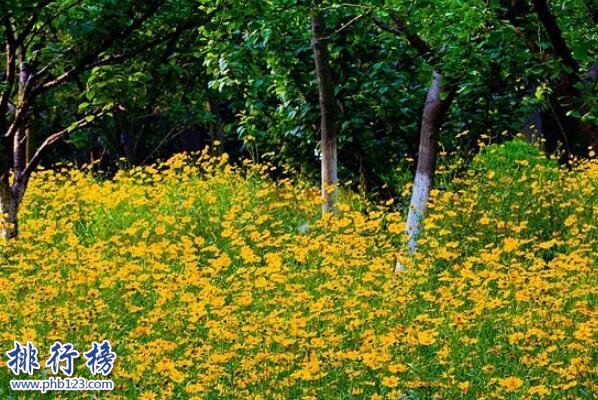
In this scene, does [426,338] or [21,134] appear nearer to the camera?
[426,338]

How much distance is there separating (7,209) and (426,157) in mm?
3923

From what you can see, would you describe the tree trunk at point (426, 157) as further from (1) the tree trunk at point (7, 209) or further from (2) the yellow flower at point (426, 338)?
(1) the tree trunk at point (7, 209)

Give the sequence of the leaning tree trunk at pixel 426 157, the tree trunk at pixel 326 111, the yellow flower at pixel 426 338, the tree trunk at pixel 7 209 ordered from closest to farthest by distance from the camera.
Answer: the yellow flower at pixel 426 338 → the leaning tree trunk at pixel 426 157 → the tree trunk at pixel 7 209 → the tree trunk at pixel 326 111

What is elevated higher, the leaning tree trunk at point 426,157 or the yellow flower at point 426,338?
the leaning tree trunk at point 426,157

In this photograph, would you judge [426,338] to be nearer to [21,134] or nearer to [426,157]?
[426,157]

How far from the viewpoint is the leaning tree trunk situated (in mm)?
7844

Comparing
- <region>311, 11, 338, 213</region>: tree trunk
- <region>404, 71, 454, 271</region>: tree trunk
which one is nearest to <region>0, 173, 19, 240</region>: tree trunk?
<region>311, 11, 338, 213</region>: tree trunk

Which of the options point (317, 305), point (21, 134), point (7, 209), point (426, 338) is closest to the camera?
point (426, 338)

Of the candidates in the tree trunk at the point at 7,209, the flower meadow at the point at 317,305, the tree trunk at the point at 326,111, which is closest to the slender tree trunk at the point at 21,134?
the tree trunk at the point at 7,209

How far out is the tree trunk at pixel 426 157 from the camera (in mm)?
7844

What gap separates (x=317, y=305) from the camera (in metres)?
5.58

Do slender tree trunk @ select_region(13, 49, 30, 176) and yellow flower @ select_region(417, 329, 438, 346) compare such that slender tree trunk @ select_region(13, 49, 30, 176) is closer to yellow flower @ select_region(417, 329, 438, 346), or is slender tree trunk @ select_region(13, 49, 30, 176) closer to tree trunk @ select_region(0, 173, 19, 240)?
tree trunk @ select_region(0, 173, 19, 240)

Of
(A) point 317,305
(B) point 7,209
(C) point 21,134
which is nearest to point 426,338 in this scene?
(A) point 317,305

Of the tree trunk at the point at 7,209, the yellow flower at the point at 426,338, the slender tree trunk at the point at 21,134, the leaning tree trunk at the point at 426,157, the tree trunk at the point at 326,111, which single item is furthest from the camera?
the tree trunk at the point at 326,111
